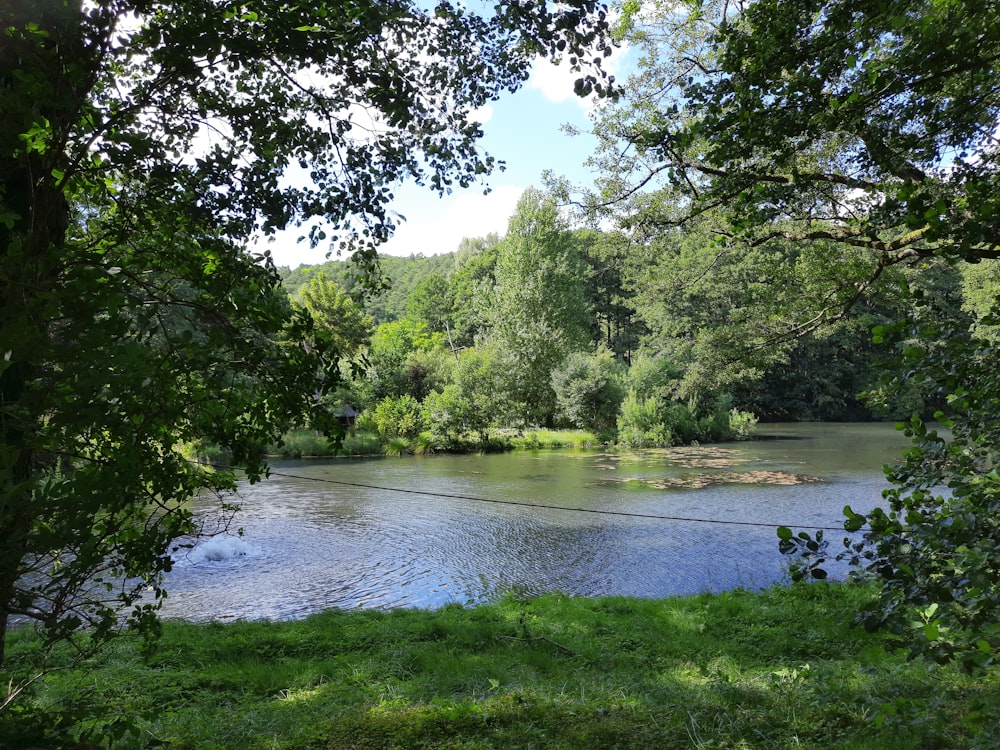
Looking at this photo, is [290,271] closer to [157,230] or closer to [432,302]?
[157,230]

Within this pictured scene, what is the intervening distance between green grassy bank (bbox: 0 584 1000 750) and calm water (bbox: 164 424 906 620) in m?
1.64

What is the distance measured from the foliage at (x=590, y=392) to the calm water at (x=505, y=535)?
8.03 meters

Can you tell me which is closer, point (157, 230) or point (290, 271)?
point (157, 230)

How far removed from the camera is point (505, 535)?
1156cm

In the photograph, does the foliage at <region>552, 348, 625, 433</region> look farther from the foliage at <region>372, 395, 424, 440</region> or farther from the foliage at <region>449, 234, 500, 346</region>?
the foliage at <region>449, 234, 500, 346</region>

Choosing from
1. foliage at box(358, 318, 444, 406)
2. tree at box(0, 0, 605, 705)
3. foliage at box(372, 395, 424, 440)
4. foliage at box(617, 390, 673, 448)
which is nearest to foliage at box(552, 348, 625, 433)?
foliage at box(617, 390, 673, 448)

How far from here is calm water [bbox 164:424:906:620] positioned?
8484mm

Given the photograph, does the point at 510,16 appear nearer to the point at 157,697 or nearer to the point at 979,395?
the point at 979,395

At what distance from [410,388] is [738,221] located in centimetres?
2767

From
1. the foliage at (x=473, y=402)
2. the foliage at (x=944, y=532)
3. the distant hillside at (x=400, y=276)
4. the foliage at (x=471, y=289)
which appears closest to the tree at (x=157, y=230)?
the foliage at (x=944, y=532)

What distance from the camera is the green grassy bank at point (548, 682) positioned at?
3.06m

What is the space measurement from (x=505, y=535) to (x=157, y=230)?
377 inches

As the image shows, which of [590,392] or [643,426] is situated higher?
[590,392]

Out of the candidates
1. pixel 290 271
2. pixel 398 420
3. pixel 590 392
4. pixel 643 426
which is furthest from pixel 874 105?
pixel 590 392
